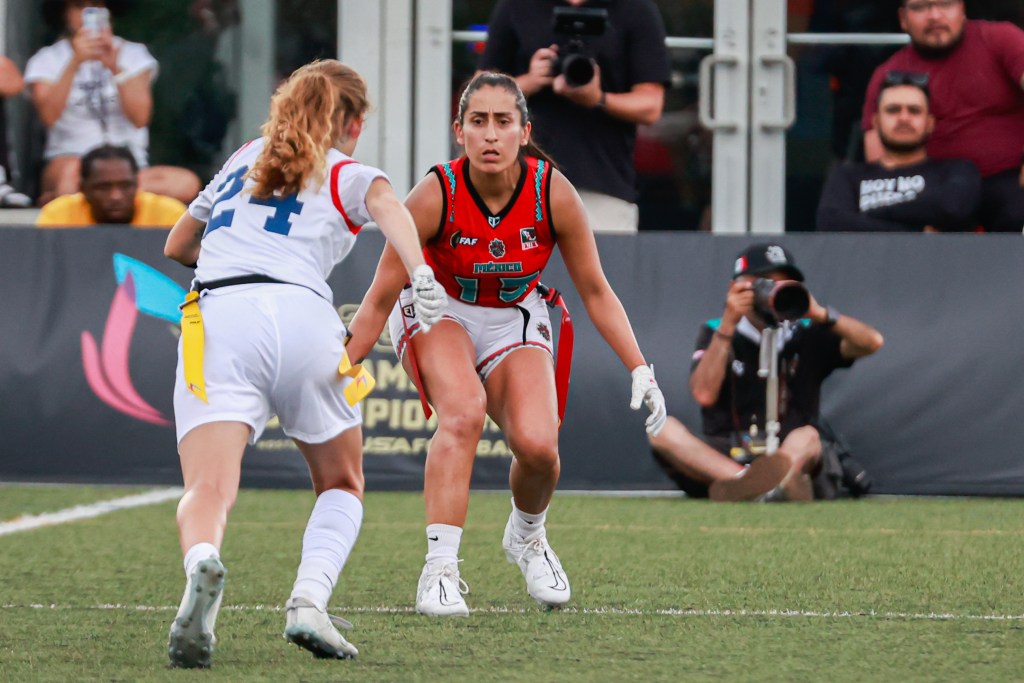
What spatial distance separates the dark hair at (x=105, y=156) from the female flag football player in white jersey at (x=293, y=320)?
17.7 ft

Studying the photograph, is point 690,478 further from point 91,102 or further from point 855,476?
point 91,102

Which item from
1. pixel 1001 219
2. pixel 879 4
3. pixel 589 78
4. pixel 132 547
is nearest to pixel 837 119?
pixel 879 4

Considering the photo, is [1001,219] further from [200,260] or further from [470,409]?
[200,260]

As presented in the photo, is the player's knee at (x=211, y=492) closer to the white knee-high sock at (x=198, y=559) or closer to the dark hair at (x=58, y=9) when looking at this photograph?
the white knee-high sock at (x=198, y=559)

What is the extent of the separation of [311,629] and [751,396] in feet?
16.4

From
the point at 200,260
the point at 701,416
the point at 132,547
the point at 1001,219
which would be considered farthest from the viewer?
the point at 1001,219

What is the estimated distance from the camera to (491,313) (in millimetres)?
5754

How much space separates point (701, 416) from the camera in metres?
9.03

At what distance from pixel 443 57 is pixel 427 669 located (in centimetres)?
796

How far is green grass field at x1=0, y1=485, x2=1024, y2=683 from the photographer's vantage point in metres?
4.40

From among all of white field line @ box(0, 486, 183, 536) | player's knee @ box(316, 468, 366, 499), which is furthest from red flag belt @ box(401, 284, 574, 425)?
white field line @ box(0, 486, 183, 536)

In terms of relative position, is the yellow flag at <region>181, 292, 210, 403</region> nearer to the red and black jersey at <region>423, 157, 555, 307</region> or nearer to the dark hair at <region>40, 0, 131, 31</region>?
the red and black jersey at <region>423, 157, 555, 307</region>

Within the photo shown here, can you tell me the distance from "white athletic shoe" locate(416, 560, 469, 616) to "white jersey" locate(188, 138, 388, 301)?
46.2 inches

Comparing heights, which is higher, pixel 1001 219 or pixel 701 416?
pixel 1001 219
